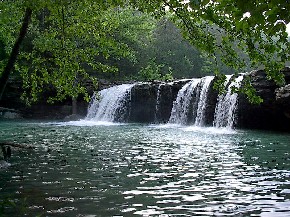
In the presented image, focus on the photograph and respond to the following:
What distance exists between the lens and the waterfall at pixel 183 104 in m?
32.5

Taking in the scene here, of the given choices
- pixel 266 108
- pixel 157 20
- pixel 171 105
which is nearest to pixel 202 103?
pixel 171 105

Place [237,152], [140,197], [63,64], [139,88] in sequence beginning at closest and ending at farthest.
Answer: [140,197] → [63,64] → [237,152] → [139,88]

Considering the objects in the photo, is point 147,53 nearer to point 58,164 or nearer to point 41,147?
point 41,147

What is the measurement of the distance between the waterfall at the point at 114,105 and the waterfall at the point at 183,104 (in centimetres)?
534

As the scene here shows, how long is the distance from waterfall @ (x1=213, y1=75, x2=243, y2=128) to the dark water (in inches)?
518

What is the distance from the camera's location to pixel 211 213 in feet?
22.5

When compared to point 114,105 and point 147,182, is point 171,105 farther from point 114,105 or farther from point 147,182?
point 147,182

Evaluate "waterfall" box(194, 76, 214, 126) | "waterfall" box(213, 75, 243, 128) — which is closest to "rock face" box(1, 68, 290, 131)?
"waterfall" box(194, 76, 214, 126)

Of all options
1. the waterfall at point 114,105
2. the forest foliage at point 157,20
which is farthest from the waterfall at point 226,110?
the forest foliage at point 157,20

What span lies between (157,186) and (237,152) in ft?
21.2

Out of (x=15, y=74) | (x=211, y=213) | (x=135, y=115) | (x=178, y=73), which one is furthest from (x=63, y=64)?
(x=178, y=73)

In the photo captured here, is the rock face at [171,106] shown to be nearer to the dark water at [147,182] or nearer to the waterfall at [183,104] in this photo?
the waterfall at [183,104]

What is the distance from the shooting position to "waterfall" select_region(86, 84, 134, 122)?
3712 centimetres

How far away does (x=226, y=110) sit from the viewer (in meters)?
29.2
